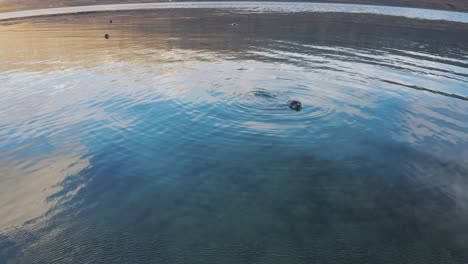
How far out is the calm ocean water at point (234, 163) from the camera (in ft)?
31.9

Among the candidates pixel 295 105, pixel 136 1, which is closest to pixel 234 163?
pixel 295 105

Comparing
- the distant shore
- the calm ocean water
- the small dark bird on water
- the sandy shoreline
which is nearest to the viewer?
the calm ocean water

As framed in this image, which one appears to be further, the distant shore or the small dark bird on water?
the distant shore

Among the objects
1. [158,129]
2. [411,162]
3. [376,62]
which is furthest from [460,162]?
[376,62]

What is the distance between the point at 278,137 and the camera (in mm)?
16203

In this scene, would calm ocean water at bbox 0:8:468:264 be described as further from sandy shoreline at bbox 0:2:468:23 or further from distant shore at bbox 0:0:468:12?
distant shore at bbox 0:0:468:12

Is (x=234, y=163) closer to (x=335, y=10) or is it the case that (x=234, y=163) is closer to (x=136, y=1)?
(x=335, y=10)

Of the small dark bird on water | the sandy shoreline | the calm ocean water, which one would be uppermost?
the sandy shoreline

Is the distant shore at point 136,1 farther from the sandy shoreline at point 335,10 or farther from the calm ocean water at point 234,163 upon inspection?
the calm ocean water at point 234,163

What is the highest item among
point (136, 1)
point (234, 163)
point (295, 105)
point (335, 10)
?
point (136, 1)

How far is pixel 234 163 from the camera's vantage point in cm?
1419

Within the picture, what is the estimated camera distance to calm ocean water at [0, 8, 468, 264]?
9.72m

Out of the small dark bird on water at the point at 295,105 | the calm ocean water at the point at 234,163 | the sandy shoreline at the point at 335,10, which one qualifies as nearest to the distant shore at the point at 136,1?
the sandy shoreline at the point at 335,10

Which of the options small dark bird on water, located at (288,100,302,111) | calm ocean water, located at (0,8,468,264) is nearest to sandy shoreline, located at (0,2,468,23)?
calm ocean water, located at (0,8,468,264)
